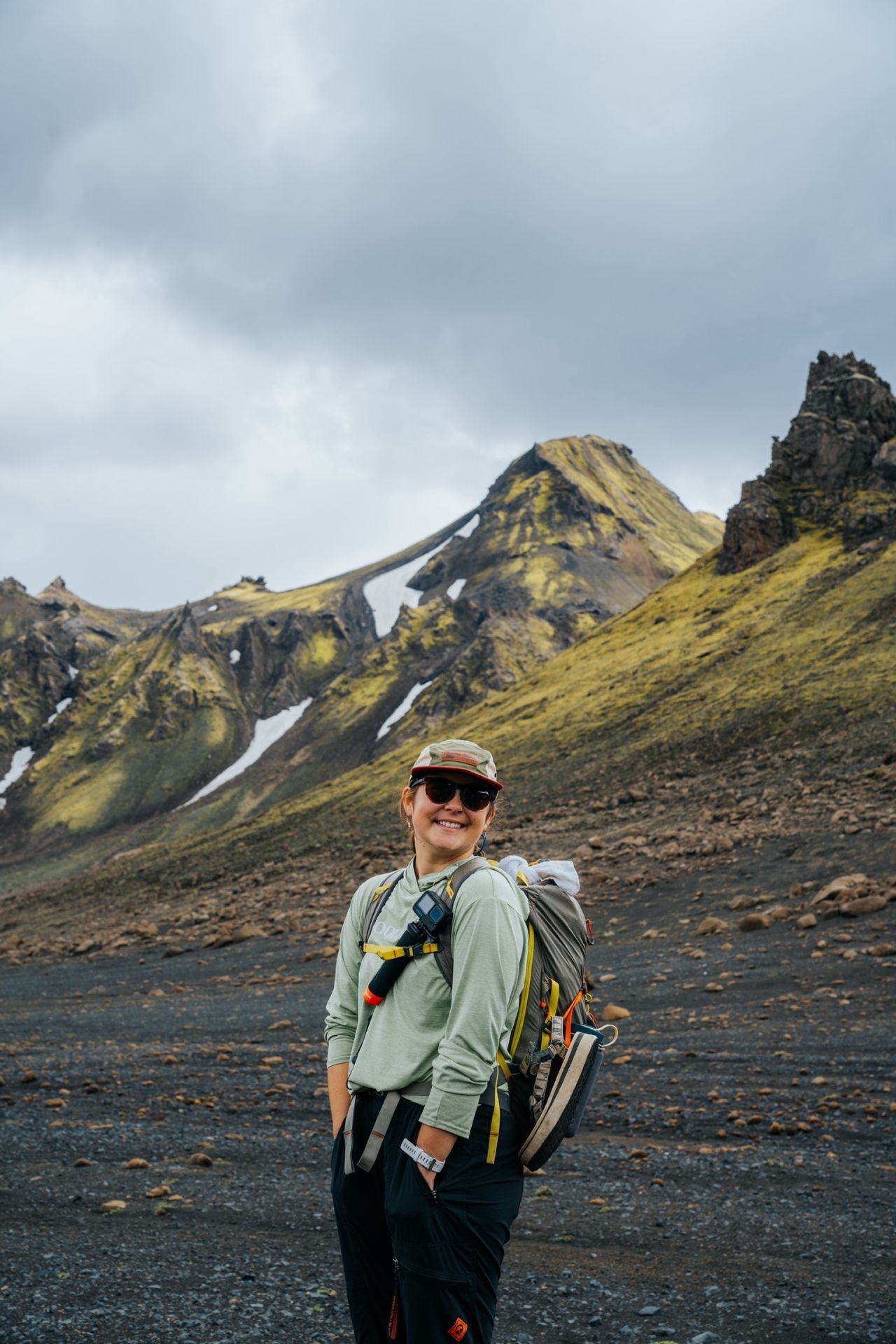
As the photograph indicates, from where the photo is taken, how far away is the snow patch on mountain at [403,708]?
151275 millimetres

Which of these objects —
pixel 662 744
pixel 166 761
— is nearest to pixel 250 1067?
pixel 662 744

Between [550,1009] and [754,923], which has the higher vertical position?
[550,1009]

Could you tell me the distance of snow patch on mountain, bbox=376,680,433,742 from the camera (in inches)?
5956

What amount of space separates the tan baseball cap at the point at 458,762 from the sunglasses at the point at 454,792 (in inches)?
1.5

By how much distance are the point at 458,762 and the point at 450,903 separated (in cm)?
71

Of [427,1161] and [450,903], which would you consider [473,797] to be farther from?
[427,1161]

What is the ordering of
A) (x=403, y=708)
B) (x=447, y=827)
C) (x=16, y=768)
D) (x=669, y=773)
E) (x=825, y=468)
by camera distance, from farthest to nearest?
(x=16, y=768) → (x=403, y=708) → (x=825, y=468) → (x=669, y=773) → (x=447, y=827)

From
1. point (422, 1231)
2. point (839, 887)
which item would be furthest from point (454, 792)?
point (839, 887)

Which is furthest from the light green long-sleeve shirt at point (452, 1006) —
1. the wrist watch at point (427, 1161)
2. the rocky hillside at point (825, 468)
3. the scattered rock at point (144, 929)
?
the rocky hillside at point (825, 468)

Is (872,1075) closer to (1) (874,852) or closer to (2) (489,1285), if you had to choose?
(2) (489,1285)

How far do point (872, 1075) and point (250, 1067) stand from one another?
10.1m

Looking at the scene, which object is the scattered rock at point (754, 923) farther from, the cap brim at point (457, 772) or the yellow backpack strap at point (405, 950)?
the yellow backpack strap at point (405, 950)

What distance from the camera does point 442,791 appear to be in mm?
4348

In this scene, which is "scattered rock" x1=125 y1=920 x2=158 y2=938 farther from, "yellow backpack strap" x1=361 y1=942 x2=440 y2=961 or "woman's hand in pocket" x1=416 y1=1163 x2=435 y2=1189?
"woman's hand in pocket" x1=416 y1=1163 x2=435 y2=1189
